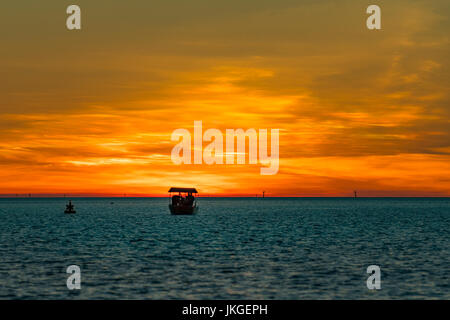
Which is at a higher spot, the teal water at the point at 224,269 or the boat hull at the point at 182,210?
the boat hull at the point at 182,210

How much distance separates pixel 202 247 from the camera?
6044cm

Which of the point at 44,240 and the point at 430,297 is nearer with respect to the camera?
the point at 430,297

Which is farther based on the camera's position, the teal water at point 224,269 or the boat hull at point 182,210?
the boat hull at point 182,210

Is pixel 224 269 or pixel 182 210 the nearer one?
pixel 224 269

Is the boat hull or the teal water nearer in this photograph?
the teal water

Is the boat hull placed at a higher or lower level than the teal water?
higher
